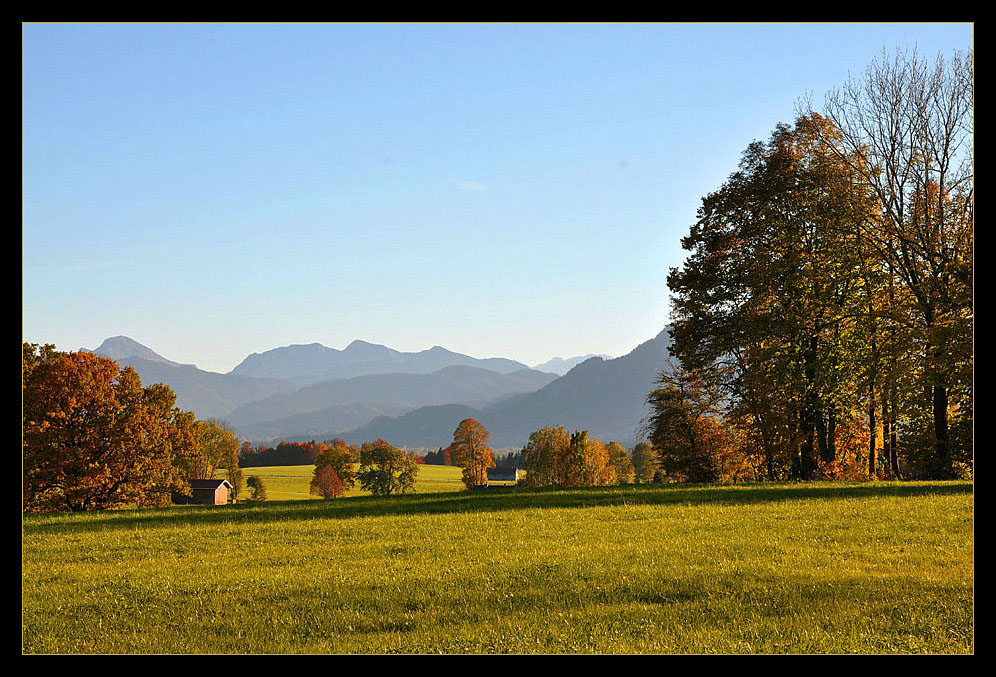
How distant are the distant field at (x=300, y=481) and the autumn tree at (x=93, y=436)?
53.0 meters

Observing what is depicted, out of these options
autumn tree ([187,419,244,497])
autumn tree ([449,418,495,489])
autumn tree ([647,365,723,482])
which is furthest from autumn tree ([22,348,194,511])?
autumn tree ([449,418,495,489])

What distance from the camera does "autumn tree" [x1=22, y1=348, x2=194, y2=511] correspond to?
35.7m

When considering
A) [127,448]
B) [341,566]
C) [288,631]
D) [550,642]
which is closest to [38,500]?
[127,448]

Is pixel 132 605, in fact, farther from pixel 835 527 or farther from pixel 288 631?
pixel 835 527

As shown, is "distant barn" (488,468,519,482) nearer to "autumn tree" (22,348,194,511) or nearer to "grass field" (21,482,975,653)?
→ "autumn tree" (22,348,194,511)

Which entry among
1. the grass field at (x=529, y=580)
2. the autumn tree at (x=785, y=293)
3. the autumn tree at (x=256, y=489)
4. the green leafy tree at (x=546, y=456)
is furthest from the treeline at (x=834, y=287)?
the autumn tree at (x=256, y=489)

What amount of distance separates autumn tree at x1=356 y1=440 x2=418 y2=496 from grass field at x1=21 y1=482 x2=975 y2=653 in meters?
73.9

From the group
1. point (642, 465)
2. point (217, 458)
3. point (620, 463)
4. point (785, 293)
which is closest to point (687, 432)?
point (785, 293)

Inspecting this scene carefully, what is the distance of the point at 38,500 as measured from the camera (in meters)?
35.5

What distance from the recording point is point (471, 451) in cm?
7762

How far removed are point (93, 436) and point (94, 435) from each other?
75 mm

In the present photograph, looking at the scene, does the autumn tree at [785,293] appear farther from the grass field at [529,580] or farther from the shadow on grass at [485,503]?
the grass field at [529,580]

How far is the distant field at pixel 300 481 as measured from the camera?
331ft
